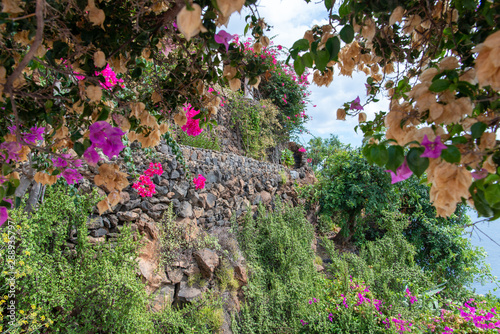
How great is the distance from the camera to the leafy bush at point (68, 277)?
1.60 meters

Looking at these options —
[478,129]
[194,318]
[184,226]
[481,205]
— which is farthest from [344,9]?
[184,226]

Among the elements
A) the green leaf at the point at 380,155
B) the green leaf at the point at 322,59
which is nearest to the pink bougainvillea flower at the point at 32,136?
the green leaf at the point at 322,59

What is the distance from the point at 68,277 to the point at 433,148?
210 cm

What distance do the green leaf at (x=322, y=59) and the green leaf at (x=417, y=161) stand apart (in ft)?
0.98

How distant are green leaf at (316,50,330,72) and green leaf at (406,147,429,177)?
0.98 ft

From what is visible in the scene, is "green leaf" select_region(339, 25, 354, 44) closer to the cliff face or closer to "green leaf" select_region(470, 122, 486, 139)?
"green leaf" select_region(470, 122, 486, 139)

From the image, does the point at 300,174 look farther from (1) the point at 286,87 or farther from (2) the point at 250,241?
(2) the point at 250,241

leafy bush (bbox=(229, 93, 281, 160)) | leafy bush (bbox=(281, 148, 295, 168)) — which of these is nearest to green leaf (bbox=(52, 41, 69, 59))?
leafy bush (bbox=(229, 93, 281, 160))

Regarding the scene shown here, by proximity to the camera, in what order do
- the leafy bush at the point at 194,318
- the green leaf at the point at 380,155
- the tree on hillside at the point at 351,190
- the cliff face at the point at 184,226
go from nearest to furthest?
the green leaf at the point at 380,155
the leafy bush at the point at 194,318
the cliff face at the point at 184,226
the tree on hillside at the point at 351,190

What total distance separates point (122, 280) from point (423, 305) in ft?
11.4

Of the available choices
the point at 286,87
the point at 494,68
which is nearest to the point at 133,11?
the point at 494,68

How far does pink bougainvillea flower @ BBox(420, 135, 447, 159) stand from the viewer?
0.55 meters

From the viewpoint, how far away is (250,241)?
3.78 metres

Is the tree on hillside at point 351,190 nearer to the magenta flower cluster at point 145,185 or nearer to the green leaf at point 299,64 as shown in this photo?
the magenta flower cluster at point 145,185
